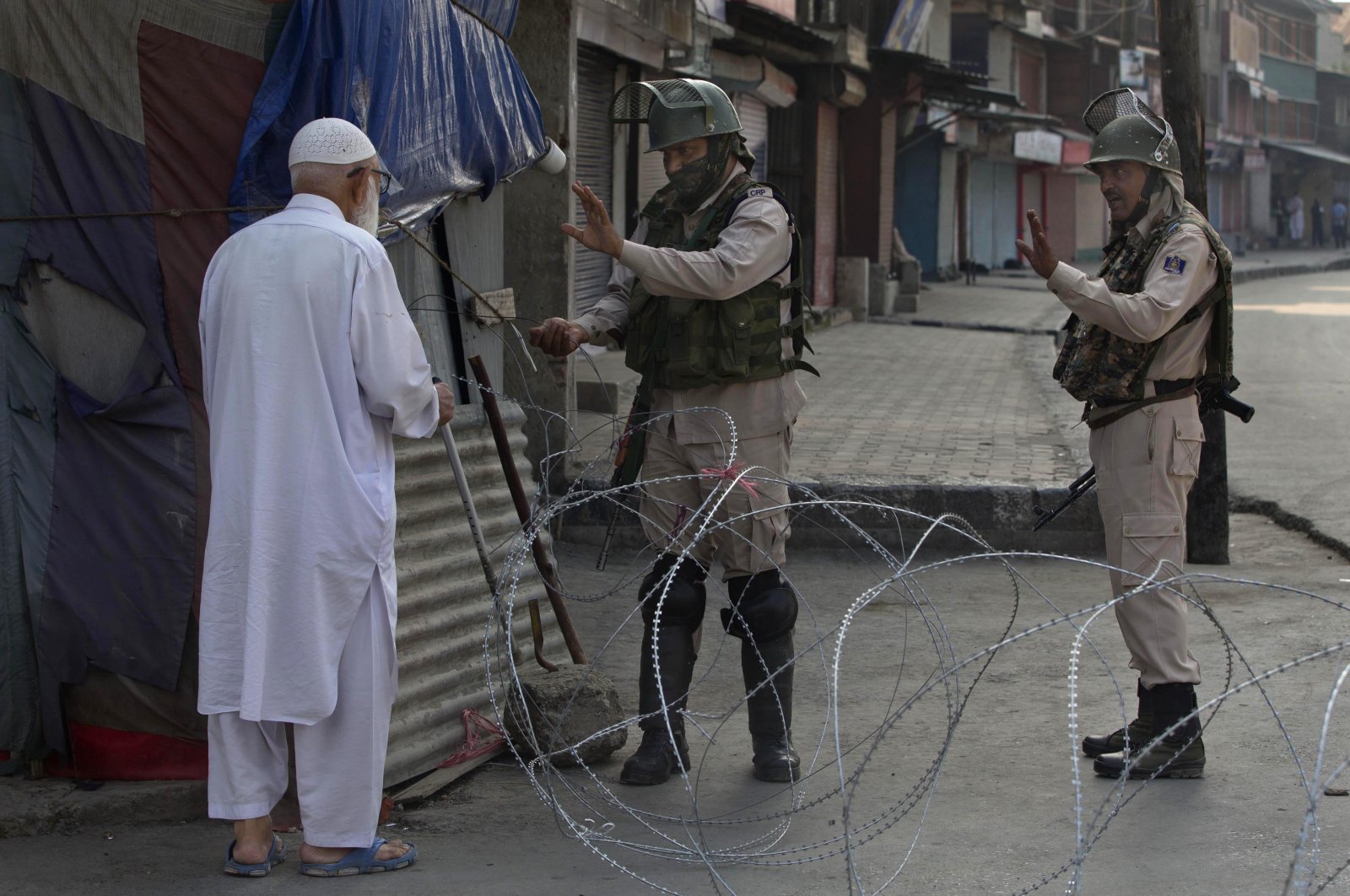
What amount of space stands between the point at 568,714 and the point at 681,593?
48cm

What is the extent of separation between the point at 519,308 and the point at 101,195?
4554mm

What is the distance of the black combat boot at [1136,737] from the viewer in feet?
14.6

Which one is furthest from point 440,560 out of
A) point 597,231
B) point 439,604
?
point 597,231

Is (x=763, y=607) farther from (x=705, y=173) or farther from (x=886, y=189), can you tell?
(x=886, y=189)

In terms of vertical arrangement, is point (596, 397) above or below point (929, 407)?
above

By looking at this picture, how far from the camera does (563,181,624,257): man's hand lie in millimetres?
3959

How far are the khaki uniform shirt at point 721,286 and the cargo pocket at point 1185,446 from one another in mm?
1084

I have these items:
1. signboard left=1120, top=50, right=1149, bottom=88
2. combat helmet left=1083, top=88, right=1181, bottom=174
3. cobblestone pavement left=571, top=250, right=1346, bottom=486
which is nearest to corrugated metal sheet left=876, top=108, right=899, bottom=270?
cobblestone pavement left=571, top=250, right=1346, bottom=486

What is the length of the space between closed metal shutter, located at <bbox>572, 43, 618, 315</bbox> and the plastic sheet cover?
22.1 feet

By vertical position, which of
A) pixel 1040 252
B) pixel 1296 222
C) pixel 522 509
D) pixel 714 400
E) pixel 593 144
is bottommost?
pixel 522 509

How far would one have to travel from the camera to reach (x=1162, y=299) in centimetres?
417

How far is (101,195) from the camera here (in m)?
3.90

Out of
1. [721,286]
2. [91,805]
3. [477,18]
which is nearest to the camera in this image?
[91,805]

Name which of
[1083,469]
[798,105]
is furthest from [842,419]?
[798,105]
